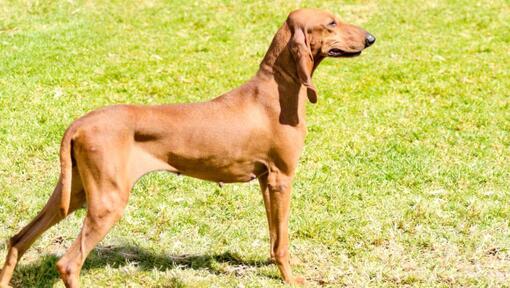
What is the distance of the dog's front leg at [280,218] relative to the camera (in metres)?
4.98

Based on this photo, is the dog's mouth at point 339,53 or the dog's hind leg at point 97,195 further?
the dog's mouth at point 339,53

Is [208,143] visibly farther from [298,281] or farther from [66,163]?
[298,281]

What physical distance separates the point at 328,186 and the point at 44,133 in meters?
3.23

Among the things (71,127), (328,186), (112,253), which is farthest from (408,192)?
(71,127)

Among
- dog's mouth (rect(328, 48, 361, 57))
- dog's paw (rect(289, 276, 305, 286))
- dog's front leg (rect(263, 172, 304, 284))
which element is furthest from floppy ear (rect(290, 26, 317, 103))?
dog's paw (rect(289, 276, 305, 286))

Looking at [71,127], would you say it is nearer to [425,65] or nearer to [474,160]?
[474,160]

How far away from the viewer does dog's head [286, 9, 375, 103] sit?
4.91 metres

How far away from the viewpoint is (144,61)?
11.1 metres

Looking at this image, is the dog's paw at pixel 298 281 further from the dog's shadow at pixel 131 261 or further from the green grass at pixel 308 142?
the dog's shadow at pixel 131 261

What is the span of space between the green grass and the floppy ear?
144cm

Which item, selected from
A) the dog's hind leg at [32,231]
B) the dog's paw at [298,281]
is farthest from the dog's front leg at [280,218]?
the dog's hind leg at [32,231]

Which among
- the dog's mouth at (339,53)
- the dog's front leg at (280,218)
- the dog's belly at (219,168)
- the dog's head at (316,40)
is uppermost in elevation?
the dog's head at (316,40)

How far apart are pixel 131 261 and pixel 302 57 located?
1993 mm

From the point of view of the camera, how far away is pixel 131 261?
17.9 feet
